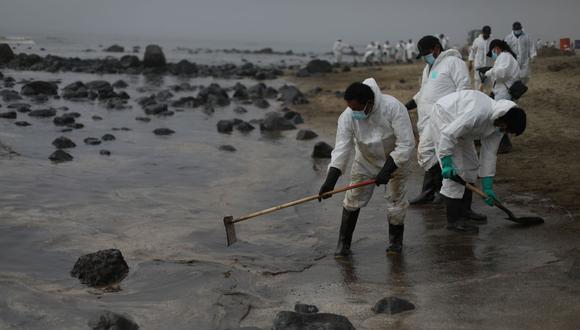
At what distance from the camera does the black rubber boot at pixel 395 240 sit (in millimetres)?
6091

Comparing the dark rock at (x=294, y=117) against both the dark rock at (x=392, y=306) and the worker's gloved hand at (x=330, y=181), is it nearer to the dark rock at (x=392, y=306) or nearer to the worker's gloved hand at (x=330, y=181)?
the worker's gloved hand at (x=330, y=181)

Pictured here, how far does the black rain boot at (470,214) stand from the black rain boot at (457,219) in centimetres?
29

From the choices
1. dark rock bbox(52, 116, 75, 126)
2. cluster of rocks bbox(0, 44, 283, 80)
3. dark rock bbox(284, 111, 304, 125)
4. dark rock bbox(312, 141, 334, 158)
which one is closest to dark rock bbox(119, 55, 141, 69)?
cluster of rocks bbox(0, 44, 283, 80)

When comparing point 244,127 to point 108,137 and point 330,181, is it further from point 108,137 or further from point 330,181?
point 330,181

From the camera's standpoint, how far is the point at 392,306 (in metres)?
4.58

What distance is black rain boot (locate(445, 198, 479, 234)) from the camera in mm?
6477

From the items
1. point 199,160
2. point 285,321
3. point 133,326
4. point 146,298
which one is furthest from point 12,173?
point 285,321

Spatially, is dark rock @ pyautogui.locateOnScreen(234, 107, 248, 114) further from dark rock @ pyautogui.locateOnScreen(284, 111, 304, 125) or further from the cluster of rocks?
the cluster of rocks

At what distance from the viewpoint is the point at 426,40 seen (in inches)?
298

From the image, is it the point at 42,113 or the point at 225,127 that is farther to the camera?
the point at 42,113

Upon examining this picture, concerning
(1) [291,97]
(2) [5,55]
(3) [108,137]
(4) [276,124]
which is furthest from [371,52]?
(3) [108,137]

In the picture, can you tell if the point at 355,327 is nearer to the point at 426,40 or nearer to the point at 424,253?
the point at 424,253

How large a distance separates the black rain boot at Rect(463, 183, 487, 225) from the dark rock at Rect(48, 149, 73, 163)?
683 cm

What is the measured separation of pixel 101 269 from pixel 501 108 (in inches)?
146
